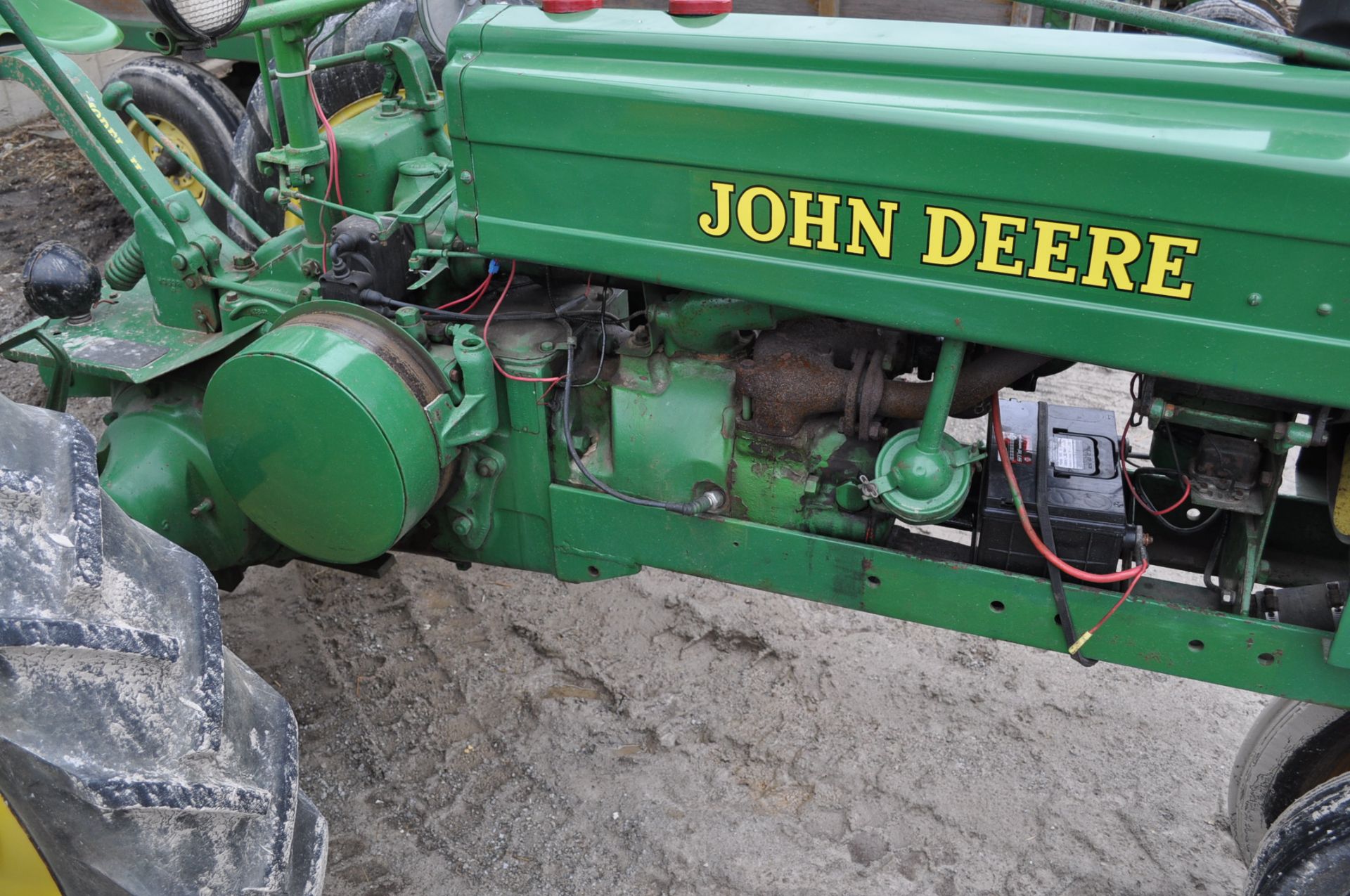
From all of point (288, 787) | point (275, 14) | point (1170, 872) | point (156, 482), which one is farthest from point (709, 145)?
point (1170, 872)

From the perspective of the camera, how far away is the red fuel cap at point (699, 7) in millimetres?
1965

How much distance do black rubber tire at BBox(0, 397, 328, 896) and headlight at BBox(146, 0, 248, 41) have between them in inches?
27.6

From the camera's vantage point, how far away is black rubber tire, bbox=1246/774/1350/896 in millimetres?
1906

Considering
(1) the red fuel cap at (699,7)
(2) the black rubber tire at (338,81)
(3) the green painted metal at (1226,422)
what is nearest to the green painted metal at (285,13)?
(1) the red fuel cap at (699,7)

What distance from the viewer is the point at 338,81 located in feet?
12.8

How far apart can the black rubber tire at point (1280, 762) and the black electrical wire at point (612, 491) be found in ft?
3.89

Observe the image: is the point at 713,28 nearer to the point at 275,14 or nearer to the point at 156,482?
the point at 275,14

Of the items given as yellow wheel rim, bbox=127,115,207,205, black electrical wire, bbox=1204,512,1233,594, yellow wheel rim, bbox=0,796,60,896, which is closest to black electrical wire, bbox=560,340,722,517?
black electrical wire, bbox=1204,512,1233,594

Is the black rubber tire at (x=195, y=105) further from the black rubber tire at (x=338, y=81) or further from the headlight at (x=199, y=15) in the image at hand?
the headlight at (x=199, y=15)

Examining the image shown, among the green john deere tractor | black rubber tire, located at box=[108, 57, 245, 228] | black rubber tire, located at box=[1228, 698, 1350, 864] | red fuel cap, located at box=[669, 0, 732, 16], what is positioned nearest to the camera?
the green john deere tractor

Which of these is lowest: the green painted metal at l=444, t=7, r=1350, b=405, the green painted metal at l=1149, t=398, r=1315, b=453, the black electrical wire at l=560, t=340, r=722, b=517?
the black electrical wire at l=560, t=340, r=722, b=517

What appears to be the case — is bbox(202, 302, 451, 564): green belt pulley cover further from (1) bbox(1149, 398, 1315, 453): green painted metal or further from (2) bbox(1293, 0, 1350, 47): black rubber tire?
(2) bbox(1293, 0, 1350, 47): black rubber tire

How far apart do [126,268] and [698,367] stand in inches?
61.8

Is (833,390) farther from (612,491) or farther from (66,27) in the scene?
(66,27)
